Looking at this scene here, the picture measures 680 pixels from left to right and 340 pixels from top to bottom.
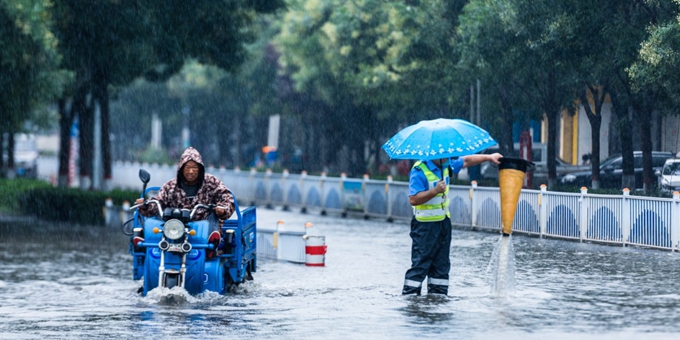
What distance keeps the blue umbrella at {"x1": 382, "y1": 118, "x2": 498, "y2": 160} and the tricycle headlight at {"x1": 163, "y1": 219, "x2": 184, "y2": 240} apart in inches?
90.1

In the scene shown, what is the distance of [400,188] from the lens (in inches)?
1241

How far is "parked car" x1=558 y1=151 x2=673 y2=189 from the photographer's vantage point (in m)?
38.3

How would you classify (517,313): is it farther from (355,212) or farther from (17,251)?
(355,212)

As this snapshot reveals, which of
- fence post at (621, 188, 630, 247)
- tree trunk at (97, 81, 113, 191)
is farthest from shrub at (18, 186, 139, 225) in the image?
fence post at (621, 188, 630, 247)

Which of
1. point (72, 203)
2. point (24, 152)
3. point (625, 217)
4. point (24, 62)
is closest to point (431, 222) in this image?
point (625, 217)

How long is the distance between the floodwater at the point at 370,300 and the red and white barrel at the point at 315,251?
0.28 metres

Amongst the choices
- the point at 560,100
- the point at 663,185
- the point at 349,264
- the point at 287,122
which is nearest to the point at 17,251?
the point at 349,264

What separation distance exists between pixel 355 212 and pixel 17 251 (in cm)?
1226

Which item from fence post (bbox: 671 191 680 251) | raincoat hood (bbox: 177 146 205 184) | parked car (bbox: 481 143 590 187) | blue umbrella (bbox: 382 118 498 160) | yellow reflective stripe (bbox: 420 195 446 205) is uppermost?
parked car (bbox: 481 143 590 187)

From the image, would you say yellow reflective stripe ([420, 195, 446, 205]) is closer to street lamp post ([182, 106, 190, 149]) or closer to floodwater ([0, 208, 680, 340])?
floodwater ([0, 208, 680, 340])

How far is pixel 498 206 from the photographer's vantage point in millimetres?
26641

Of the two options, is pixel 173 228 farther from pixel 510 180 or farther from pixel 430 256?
pixel 510 180

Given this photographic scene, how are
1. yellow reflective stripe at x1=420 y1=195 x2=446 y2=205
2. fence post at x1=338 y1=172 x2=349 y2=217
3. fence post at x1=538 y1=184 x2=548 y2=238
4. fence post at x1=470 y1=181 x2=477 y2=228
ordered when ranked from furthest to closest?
1. fence post at x1=338 y1=172 x2=349 y2=217
2. fence post at x1=470 y1=181 x2=477 y2=228
3. fence post at x1=538 y1=184 x2=548 y2=238
4. yellow reflective stripe at x1=420 y1=195 x2=446 y2=205

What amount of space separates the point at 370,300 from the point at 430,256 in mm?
768
